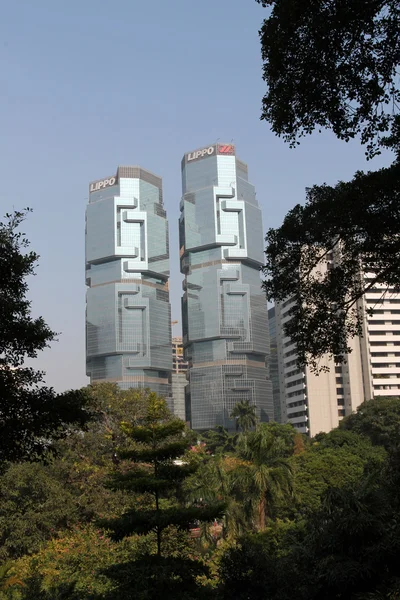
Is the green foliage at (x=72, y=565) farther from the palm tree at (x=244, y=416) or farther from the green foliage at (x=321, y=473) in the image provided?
the palm tree at (x=244, y=416)

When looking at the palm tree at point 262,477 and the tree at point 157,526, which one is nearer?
the tree at point 157,526

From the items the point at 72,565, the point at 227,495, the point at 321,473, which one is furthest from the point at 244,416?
the point at 72,565

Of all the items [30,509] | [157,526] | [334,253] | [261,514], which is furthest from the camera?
[261,514]

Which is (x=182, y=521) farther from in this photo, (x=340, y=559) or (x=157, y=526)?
(x=340, y=559)

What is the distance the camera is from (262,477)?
38.2 metres

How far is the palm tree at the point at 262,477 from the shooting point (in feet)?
126

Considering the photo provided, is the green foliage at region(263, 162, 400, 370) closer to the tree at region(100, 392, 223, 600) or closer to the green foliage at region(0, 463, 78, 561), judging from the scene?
the tree at region(100, 392, 223, 600)

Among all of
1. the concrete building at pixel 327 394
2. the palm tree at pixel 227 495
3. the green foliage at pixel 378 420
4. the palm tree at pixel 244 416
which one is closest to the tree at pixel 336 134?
the palm tree at pixel 227 495

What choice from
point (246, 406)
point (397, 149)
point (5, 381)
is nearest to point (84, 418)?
point (5, 381)

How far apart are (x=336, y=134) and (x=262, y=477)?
A: 2946cm

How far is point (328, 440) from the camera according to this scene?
274 ft

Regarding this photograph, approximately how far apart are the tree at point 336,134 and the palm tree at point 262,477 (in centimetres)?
2364

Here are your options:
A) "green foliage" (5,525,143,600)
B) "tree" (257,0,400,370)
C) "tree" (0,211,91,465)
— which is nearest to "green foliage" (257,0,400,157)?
"tree" (257,0,400,370)

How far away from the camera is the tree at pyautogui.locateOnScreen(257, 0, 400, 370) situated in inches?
449
